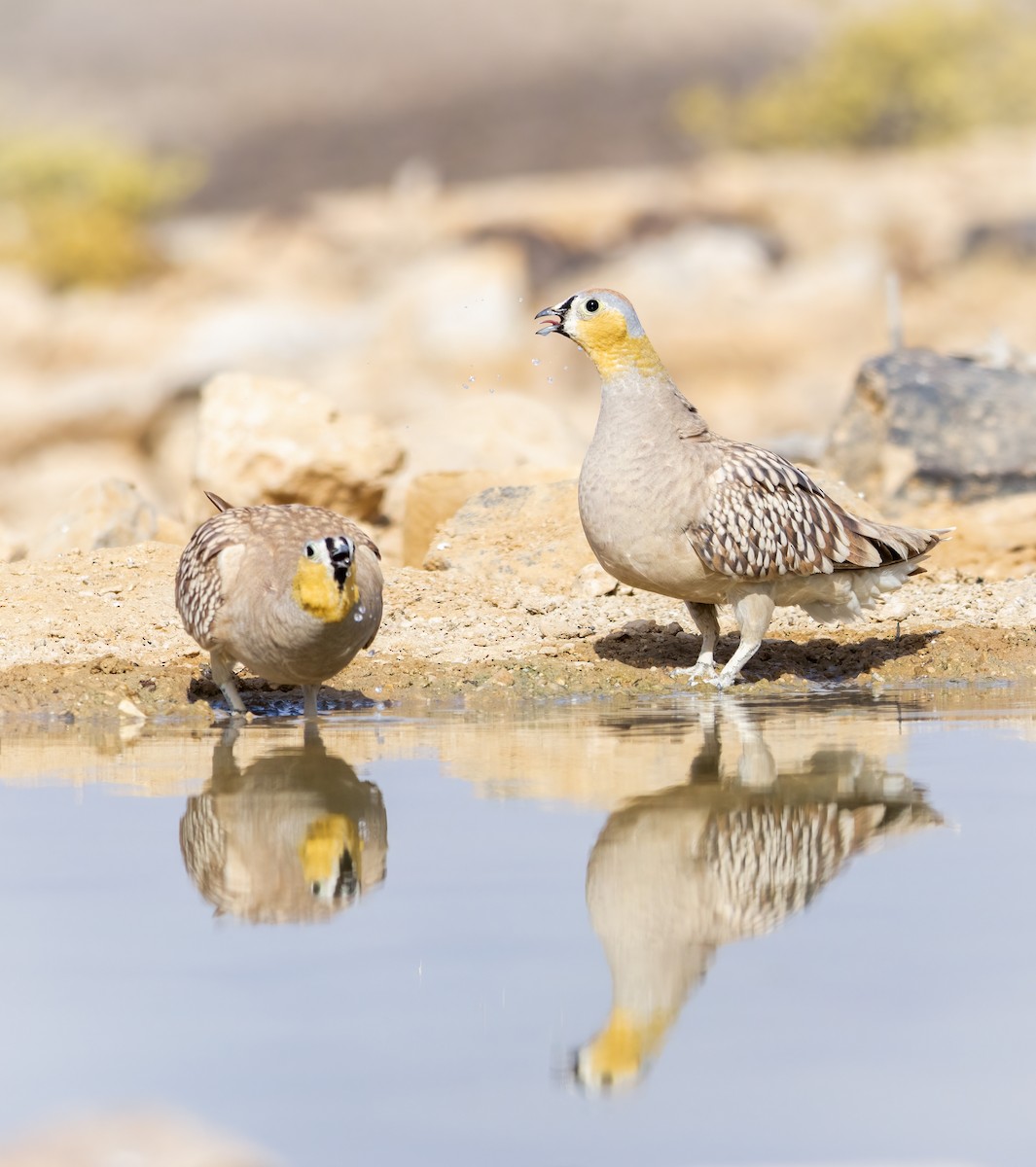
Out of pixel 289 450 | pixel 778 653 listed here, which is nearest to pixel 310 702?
pixel 778 653

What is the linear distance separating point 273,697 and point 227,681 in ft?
2.01

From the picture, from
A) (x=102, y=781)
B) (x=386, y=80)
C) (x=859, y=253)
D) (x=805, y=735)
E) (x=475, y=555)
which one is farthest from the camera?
(x=386, y=80)

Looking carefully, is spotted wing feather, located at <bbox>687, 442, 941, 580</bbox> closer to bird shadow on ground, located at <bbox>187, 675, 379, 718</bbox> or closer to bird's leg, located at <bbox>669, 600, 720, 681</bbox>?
bird's leg, located at <bbox>669, 600, 720, 681</bbox>

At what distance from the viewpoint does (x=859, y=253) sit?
3947 centimetres

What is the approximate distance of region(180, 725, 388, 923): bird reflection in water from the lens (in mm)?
4879

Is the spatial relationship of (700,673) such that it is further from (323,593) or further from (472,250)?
(472,250)

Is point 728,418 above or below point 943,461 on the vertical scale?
above

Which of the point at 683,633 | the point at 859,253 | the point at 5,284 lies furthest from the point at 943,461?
the point at 5,284

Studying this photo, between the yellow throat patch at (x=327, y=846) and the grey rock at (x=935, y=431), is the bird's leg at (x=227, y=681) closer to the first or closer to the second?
the yellow throat patch at (x=327, y=846)

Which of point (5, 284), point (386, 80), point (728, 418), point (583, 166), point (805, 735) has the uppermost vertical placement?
point (386, 80)

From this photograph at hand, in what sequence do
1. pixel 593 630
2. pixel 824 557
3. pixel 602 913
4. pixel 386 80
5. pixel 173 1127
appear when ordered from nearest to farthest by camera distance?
pixel 173 1127, pixel 602 913, pixel 824 557, pixel 593 630, pixel 386 80

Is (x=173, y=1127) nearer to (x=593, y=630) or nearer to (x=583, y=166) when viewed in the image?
(x=593, y=630)

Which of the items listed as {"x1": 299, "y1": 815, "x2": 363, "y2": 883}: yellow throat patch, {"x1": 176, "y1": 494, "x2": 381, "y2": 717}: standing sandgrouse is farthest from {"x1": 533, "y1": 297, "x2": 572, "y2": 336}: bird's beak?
{"x1": 299, "y1": 815, "x2": 363, "y2": 883}: yellow throat patch

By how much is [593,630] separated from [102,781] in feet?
13.4
